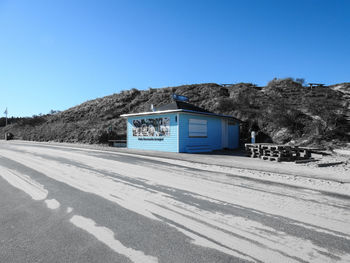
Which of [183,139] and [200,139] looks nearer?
[183,139]

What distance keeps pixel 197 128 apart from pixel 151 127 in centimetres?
410

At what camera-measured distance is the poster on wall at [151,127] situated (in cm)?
1767

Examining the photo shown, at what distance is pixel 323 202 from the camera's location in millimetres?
4625

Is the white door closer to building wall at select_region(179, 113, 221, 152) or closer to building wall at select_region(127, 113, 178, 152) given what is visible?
building wall at select_region(179, 113, 221, 152)

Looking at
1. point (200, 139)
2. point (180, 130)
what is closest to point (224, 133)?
point (200, 139)

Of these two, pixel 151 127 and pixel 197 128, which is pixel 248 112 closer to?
pixel 197 128

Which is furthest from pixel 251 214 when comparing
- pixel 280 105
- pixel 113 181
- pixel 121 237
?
pixel 280 105

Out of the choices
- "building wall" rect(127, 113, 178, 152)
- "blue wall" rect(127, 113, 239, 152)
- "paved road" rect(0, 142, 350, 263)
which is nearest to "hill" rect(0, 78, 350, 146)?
"blue wall" rect(127, 113, 239, 152)

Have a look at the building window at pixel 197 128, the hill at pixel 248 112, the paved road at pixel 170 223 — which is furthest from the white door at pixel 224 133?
the paved road at pixel 170 223

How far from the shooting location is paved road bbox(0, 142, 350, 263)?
8.65 feet

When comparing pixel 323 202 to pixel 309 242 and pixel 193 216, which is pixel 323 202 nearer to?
pixel 309 242

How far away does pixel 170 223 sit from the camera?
3.50m

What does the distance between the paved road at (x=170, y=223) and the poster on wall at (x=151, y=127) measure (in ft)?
38.4

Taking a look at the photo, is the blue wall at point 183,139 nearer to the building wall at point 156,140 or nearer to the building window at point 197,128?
the building wall at point 156,140
